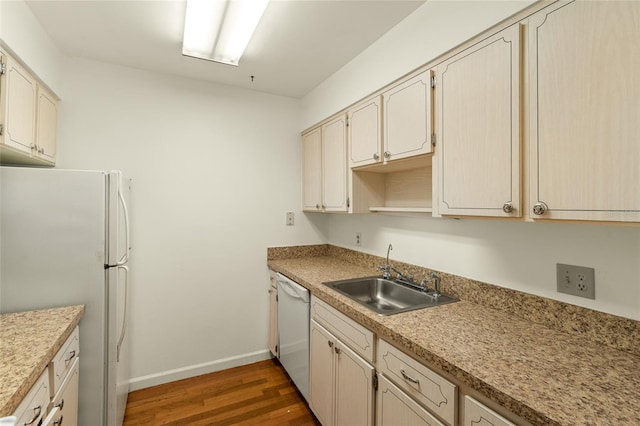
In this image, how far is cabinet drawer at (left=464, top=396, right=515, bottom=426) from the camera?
84cm

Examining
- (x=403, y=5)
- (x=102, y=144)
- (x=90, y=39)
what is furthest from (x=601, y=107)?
(x=102, y=144)

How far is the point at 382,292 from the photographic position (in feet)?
6.74

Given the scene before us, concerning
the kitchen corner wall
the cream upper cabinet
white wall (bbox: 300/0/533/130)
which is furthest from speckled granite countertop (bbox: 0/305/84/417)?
white wall (bbox: 300/0/533/130)

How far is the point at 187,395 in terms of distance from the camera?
7.23 feet

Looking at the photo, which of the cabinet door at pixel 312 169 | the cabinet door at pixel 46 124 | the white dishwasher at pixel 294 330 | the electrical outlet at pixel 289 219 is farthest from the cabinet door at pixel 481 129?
the cabinet door at pixel 46 124

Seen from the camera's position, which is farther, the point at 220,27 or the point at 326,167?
the point at 326,167

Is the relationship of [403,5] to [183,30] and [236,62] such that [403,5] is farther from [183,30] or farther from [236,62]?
[183,30]

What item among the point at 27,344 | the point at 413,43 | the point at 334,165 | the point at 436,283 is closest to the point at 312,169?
the point at 334,165

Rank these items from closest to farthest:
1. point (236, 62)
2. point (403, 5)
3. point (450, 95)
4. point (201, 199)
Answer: point (450, 95) → point (403, 5) → point (236, 62) → point (201, 199)

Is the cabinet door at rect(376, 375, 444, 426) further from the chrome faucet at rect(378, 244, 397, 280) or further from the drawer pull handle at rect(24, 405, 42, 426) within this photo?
the drawer pull handle at rect(24, 405, 42, 426)

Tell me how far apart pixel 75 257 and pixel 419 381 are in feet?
5.85

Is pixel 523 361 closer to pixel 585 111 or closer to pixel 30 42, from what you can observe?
pixel 585 111

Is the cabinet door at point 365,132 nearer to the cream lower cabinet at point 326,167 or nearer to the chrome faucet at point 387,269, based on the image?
the cream lower cabinet at point 326,167

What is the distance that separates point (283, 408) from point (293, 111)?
2.56m
